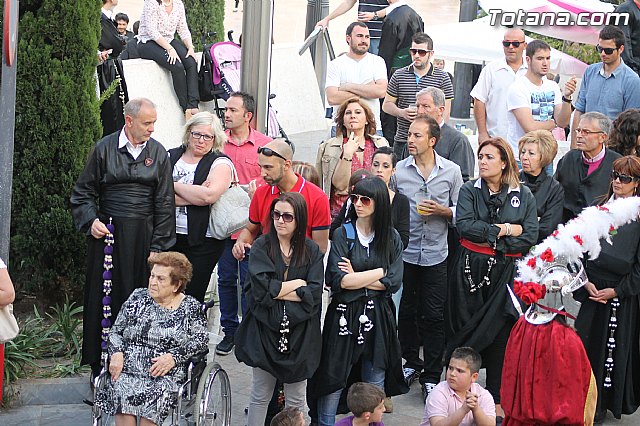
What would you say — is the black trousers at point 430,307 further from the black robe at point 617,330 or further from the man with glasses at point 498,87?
the man with glasses at point 498,87

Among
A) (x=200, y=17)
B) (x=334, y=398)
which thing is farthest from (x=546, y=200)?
(x=200, y=17)

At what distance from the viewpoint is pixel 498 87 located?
10.5 metres

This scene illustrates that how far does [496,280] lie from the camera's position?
310 inches

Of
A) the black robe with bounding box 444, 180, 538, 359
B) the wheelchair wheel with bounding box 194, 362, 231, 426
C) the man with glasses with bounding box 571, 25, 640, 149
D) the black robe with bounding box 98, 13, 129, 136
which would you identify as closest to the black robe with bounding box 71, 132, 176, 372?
the wheelchair wheel with bounding box 194, 362, 231, 426

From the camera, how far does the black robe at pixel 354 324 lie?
734 centimetres

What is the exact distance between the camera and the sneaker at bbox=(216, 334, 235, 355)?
881 centimetres

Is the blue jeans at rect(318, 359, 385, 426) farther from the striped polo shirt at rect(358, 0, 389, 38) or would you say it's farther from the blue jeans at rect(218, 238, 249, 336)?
the striped polo shirt at rect(358, 0, 389, 38)

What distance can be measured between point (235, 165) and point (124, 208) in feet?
4.35

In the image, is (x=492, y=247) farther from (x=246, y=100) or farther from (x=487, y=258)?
(x=246, y=100)

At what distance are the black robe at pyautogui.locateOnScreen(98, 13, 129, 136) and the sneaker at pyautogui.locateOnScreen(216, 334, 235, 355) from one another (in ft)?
11.2

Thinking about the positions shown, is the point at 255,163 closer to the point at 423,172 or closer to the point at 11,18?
the point at 423,172

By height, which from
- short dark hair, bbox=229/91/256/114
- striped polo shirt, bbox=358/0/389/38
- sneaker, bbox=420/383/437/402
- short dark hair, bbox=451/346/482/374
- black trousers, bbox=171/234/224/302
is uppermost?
striped polo shirt, bbox=358/0/389/38

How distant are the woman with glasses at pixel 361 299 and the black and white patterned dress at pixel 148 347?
2.89ft

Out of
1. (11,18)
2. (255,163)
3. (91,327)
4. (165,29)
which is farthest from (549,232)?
(165,29)
